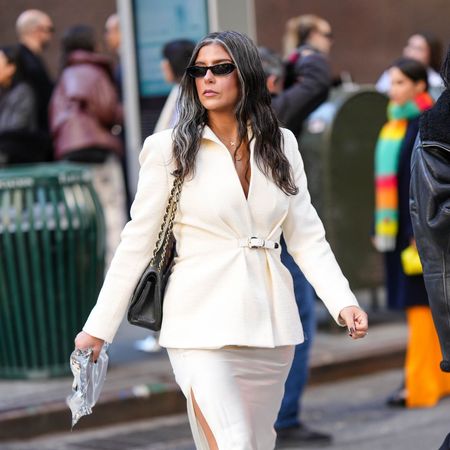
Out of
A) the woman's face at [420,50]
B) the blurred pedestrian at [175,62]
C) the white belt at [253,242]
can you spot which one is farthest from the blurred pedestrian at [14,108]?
the white belt at [253,242]

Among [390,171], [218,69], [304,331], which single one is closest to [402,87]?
[390,171]

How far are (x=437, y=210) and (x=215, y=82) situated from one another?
33.9 inches

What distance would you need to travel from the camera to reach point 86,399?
4246 millimetres

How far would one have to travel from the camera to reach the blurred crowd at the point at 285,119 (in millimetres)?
6410

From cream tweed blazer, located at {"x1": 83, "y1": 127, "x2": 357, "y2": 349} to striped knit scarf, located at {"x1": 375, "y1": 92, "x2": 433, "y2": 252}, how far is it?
2904 mm

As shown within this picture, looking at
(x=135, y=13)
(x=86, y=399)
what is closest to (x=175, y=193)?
(x=86, y=399)

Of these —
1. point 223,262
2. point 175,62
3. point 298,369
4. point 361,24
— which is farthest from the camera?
A: point 361,24

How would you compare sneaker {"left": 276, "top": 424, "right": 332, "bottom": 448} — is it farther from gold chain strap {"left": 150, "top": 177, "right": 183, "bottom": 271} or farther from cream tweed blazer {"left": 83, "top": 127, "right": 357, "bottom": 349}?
gold chain strap {"left": 150, "top": 177, "right": 183, "bottom": 271}

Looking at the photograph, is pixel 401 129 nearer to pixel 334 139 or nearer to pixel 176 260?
pixel 334 139

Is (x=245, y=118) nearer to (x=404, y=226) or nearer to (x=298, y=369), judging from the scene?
(x=298, y=369)

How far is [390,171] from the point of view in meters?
7.10

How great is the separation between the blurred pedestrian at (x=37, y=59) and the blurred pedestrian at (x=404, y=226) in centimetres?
304

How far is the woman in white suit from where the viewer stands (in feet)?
13.5

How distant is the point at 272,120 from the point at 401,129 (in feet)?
9.70
